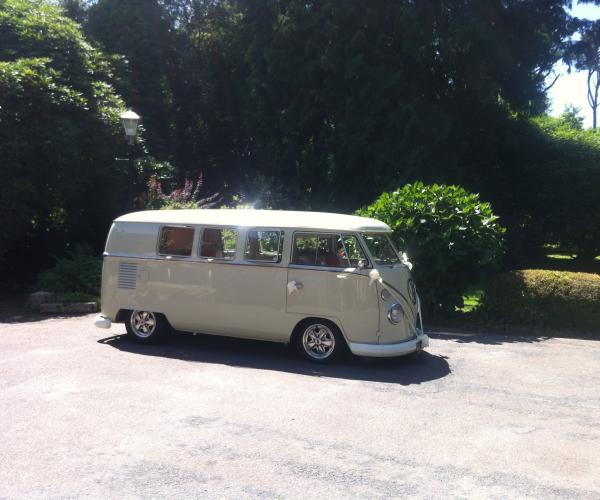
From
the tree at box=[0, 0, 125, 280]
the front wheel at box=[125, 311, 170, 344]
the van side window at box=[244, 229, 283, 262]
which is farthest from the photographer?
the tree at box=[0, 0, 125, 280]

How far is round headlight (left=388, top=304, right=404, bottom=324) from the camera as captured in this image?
8430 millimetres

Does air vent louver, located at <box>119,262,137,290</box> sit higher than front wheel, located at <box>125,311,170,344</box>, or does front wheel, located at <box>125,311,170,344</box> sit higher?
air vent louver, located at <box>119,262,137,290</box>

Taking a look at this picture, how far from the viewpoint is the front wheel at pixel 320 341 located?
28.3ft

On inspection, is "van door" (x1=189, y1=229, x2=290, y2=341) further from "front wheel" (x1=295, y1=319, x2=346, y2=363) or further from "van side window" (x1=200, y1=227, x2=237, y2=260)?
"front wheel" (x1=295, y1=319, x2=346, y2=363)

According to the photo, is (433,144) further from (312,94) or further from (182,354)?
(182,354)

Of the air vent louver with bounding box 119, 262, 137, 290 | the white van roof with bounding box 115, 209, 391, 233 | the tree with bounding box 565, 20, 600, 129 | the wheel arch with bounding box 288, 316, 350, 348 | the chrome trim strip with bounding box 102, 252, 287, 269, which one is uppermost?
the tree with bounding box 565, 20, 600, 129

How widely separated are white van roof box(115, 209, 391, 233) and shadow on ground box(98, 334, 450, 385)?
1863mm

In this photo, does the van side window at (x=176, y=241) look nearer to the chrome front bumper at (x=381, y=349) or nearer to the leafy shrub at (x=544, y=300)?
the chrome front bumper at (x=381, y=349)

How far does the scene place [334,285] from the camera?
337 inches

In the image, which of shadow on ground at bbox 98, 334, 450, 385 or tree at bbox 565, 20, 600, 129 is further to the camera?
tree at bbox 565, 20, 600, 129

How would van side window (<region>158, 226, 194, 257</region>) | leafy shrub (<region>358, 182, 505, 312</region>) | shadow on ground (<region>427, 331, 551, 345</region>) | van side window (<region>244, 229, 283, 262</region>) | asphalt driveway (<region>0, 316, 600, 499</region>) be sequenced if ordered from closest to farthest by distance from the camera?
A: asphalt driveway (<region>0, 316, 600, 499</region>), van side window (<region>244, 229, 283, 262</region>), van side window (<region>158, 226, 194, 257</region>), shadow on ground (<region>427, 331, 551, 345</region>), leafy shrub (<region>358, 182, 505, 312</region>)

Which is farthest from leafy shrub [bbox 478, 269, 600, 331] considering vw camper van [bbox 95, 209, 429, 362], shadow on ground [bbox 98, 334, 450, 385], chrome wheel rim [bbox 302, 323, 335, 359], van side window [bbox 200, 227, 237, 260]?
van side window [bbox 200, 227, 237, 260]

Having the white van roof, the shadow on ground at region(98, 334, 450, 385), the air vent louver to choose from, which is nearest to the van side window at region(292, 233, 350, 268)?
the white van roof

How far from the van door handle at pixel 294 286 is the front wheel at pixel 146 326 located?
87.4 inches
